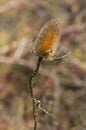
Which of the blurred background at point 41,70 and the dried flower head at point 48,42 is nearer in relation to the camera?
the dried flower head at point 48,42

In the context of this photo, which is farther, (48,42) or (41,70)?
(41,70)

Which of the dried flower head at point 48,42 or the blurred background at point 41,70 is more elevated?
the blurred background at point 41,70

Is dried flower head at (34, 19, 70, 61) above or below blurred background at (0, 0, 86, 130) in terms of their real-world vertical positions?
below

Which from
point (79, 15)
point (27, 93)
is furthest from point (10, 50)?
point (79, 15)

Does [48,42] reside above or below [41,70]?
below

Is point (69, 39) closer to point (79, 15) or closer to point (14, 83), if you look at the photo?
point (79, 15)
